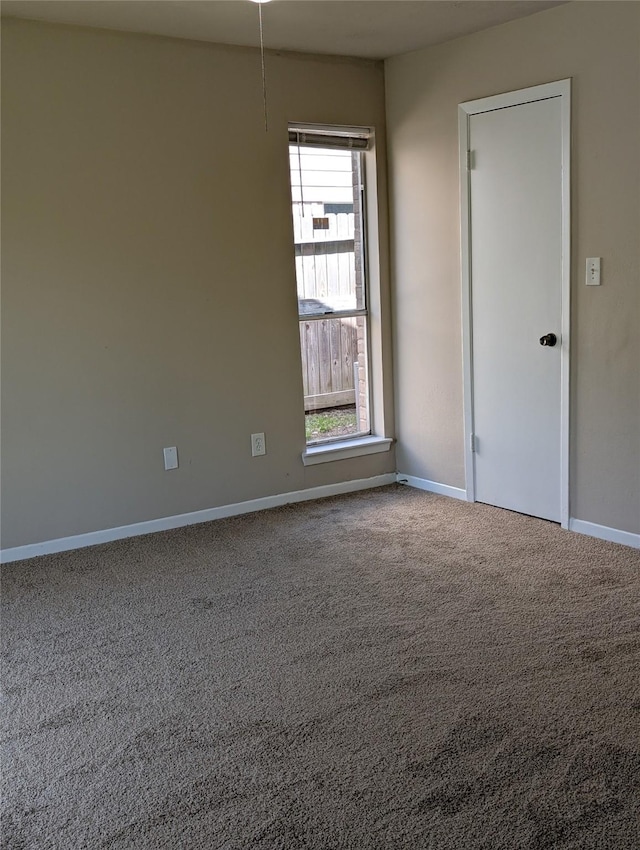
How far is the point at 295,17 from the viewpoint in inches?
148

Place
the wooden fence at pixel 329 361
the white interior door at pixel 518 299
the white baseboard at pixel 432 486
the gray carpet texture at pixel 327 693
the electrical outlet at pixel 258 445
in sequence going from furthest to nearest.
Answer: the wooden fence at pixel 329 361, the white baseboard at pixel 432 486, the electrical outlet at pixel 258 445, the white interior door at pixel 518 299, the gray carpet texture at pixel 327 693

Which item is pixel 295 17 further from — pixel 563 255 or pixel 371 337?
pixel 371 337

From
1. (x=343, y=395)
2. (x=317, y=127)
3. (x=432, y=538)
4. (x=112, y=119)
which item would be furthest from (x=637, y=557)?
(x=112, y=119)

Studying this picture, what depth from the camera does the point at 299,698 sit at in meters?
2.65

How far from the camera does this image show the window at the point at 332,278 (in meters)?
4.64

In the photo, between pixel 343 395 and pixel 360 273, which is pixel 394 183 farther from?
pixel 343 395

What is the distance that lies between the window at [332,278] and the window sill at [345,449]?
61 mm

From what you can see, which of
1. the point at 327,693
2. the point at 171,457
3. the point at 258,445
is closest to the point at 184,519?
the point at 171,457

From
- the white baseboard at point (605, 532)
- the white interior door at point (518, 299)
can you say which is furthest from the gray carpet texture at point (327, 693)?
the white interior door at point (518, 299)

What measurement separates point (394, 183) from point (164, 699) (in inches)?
128

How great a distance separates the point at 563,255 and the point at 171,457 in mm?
2183

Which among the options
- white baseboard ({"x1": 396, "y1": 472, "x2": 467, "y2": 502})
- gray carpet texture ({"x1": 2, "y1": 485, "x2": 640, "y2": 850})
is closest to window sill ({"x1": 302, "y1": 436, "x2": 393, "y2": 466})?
white baseboard ({"x1": 396, "y1": 472, "x2": 467, "y2": 502})

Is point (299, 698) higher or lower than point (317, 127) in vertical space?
lower

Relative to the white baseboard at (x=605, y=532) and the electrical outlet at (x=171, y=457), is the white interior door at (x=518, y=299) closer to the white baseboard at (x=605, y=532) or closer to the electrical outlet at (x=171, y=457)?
the white baseboard at (x=605, y=532)
